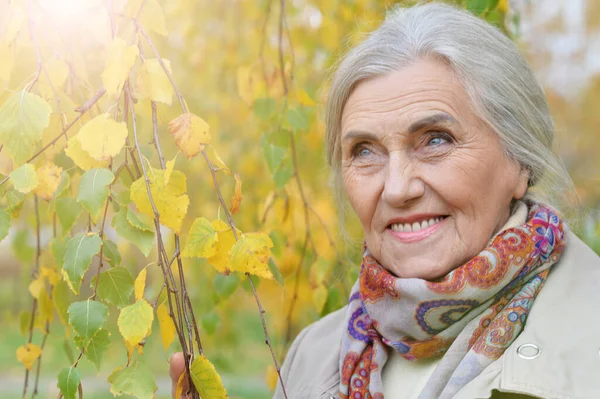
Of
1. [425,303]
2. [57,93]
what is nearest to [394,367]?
[425,303]

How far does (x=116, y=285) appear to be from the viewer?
137cm

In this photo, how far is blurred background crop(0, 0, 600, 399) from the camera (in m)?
2.03

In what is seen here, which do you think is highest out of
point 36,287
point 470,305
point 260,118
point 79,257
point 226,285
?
point 260,118

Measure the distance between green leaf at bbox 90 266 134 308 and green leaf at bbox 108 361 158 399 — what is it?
147mm

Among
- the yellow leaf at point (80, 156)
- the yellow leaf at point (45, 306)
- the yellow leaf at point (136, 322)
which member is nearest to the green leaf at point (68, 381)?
the yellow leaf at point (136, 322)

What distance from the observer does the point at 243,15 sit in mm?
3822

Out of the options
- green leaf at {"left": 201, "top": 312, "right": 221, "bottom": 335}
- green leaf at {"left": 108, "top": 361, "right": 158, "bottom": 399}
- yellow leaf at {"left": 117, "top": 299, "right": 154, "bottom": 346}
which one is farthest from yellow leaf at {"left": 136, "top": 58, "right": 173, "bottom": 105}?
green leaf at {"left": 201, "top": 312, "right": 221, "bottom": 335}

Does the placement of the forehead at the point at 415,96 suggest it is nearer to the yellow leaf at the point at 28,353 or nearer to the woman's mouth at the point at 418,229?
the woman's mouth at the point at 418,229

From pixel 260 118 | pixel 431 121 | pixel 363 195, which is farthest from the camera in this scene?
pixel 260 118

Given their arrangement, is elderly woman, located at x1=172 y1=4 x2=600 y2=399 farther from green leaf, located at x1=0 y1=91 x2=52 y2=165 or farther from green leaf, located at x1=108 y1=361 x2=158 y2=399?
green leaf, located at x1=0 y1=91 x2=52 y2=165

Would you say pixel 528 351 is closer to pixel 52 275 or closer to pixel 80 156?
pixel 80 156

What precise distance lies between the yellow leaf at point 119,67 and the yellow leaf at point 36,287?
741 mm

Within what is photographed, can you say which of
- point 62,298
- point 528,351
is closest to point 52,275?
point 62,298

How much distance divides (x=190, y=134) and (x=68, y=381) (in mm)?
493
